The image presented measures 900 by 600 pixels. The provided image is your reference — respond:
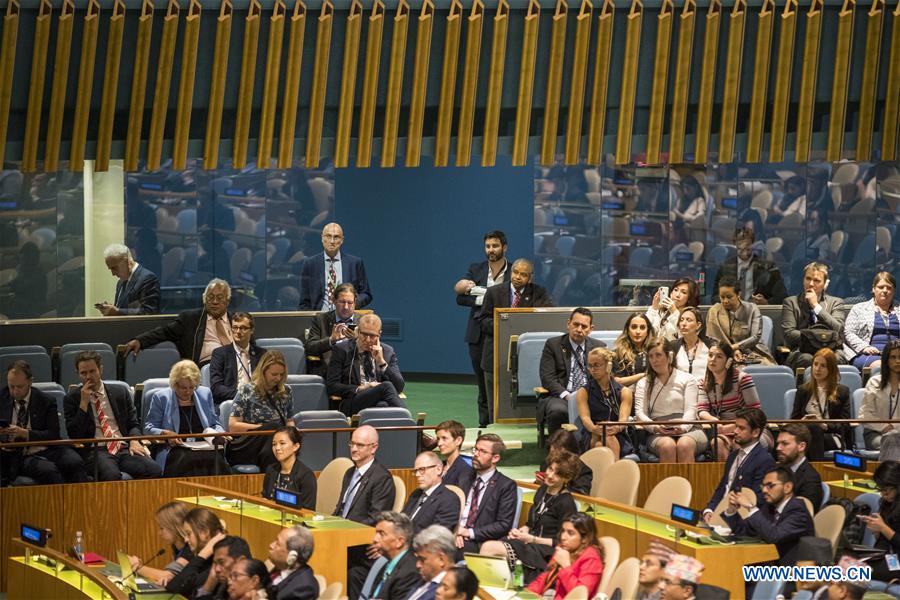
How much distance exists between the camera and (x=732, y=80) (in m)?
10.8

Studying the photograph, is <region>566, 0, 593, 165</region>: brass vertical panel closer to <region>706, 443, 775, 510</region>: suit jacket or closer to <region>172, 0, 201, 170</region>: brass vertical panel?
<region>172, 0, 201, 170</region>: brass vertical panel

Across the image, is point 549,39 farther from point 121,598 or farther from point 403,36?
point 121,598

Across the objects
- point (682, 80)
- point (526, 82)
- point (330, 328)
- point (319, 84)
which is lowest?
point (330, 328)

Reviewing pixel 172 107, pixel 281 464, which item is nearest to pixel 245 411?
pixel 281 464

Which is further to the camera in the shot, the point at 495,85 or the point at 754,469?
the point at 495,85

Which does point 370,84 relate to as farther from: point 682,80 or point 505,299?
point 682,80

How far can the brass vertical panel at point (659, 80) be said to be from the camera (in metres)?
10.7

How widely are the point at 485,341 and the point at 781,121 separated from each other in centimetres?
292

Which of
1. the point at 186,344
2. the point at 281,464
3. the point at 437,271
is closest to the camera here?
the point at 281,464

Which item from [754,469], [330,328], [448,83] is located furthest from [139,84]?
[754,469]

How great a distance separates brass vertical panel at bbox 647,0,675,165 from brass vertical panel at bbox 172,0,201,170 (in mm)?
3374

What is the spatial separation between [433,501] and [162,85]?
4474 millimetres

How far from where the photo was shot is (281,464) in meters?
7.59

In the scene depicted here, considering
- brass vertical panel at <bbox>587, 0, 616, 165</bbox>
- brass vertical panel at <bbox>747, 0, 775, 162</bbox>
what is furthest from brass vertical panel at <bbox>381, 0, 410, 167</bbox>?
brass vertical panel at <bbox>747, 0, 775, 162</bbox>
